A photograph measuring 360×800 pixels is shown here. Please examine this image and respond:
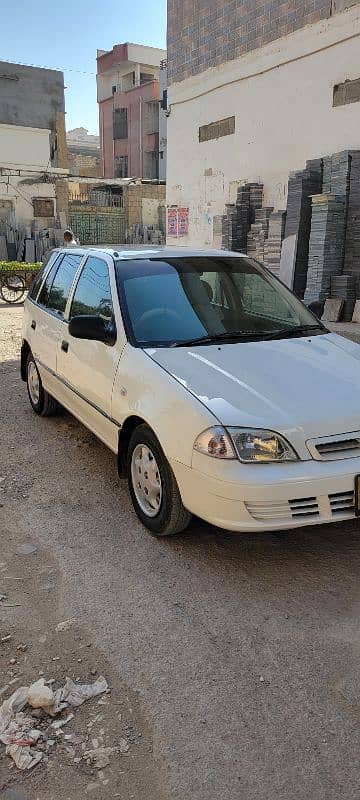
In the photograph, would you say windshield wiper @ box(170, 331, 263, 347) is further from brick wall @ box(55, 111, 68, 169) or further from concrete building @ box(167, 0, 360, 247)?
brick wall @ box(55, 111, 68, 169)

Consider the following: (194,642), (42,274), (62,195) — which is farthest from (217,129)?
(62,195)

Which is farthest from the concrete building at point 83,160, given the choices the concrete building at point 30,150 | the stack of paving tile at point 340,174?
the stack of paving tile at point 340,174

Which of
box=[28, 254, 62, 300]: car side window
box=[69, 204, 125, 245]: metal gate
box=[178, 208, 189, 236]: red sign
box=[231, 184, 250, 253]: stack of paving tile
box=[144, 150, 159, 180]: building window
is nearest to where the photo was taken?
box=[28, 254, 62, 300]: car side window

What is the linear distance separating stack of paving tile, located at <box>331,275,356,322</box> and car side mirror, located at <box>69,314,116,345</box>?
7279 mm

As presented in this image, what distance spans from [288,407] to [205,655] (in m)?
1.22

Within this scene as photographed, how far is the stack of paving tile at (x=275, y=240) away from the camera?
1137 centimetres

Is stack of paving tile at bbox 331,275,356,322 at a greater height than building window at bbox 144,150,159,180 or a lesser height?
lesser

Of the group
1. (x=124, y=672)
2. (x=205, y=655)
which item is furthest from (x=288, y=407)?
(x=124, y=672)

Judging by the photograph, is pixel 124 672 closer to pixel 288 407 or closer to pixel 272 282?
pixel 288 407

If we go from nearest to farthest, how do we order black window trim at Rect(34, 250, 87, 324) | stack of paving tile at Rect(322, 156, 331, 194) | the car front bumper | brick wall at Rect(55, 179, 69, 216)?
the car front bumper < black window trim at Rect(34, 250, 87, 324) < stack of paving tile at Rect(322, 156, 331, 194) < brick wall at Rect(55, 179, 69, 216)

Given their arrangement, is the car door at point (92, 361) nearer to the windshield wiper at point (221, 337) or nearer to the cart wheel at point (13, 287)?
the windshield wiper at point (221, 337)

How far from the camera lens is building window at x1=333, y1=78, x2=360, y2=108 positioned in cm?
979

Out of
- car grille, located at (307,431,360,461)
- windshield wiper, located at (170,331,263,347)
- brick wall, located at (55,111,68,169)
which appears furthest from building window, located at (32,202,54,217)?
car grille, located at (307,431,360,461)

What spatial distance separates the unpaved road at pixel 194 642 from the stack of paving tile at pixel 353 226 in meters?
7.52
